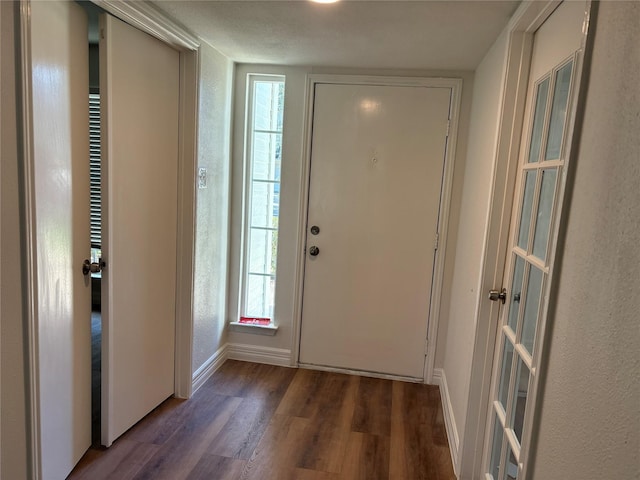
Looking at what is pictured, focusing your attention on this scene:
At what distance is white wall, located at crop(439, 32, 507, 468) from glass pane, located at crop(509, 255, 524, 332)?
0.20 metres

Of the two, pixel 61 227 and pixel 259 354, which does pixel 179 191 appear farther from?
pixel 259 354

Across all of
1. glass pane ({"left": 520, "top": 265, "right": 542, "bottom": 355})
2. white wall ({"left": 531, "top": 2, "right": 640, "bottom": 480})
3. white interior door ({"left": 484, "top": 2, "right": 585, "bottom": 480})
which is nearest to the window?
white interior door ({"left": 484, "top": 2, "right": 585, "bottom": 480})

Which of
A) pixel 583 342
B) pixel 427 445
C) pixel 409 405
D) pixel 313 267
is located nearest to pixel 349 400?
pixel 409 405

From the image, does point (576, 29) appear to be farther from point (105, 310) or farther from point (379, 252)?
point (105, 310)

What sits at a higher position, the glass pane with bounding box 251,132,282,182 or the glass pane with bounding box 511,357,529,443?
the glass pane with bounding box 251,132,282,182

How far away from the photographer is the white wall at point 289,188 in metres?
2.75

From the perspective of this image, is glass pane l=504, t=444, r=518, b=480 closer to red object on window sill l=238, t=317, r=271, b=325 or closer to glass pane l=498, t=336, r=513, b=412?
glass pane l=498, t=336, r=513, b=412

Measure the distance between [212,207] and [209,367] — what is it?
1.06 meters

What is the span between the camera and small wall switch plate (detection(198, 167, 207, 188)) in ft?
8.05

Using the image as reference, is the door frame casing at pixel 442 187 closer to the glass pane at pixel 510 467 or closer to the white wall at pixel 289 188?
the white wall at pixel 289 188

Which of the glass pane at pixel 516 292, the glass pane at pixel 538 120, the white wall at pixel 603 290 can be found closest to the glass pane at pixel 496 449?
the glass pane at pixel 516 292

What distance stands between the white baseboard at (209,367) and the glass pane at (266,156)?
125cm

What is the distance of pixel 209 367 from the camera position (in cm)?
285

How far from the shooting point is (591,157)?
37.2 inches
